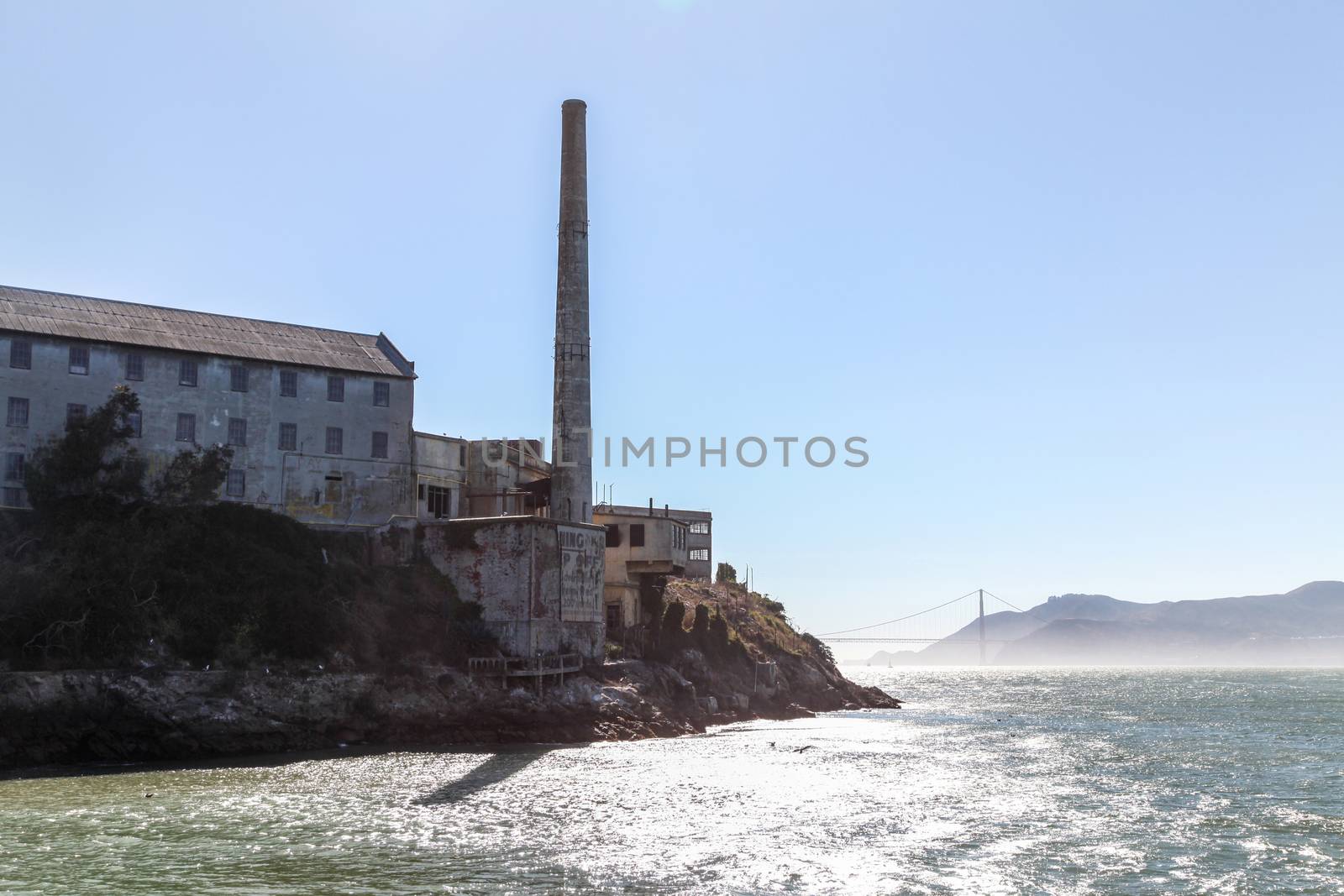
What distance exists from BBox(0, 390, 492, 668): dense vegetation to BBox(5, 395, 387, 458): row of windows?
2.81 ft

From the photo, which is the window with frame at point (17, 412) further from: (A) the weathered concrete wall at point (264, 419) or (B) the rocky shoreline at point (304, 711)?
(B) the rocky shoreline at point (304, 711)

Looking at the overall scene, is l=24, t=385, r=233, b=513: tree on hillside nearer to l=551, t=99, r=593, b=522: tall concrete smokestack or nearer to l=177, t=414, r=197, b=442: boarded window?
l=177, t=414, r=197, b=442: boarded window

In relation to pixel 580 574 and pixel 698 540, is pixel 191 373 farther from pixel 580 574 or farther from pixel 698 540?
pixel 698 540

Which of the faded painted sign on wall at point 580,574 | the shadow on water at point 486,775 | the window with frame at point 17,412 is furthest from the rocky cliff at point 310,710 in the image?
the window with frame at point 17,412

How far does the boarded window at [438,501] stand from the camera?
183 feet

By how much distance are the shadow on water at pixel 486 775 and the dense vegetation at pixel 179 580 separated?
25.7 ft

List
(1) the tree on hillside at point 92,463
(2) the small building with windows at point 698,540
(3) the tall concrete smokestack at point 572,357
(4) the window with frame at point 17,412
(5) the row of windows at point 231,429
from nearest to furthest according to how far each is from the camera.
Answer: (1) the tree on hillside at point 92,463, (4) the window with frame at point 17,412, (5) the row of windows at point 231,429, (3) the tall concrete smokestack at point 572,357, (2) the small building with windows at point 698,540

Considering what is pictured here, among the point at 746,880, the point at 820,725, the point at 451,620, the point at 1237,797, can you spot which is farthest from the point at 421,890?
the point at 820,725

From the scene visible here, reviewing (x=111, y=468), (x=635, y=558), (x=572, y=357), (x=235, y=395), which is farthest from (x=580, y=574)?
(x=111, y=468)

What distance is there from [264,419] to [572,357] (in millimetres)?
15483

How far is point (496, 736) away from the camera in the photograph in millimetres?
43781

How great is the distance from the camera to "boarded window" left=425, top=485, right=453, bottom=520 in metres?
55.7

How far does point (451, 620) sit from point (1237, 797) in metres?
29.7

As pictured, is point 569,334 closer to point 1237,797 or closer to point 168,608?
point 168,608
